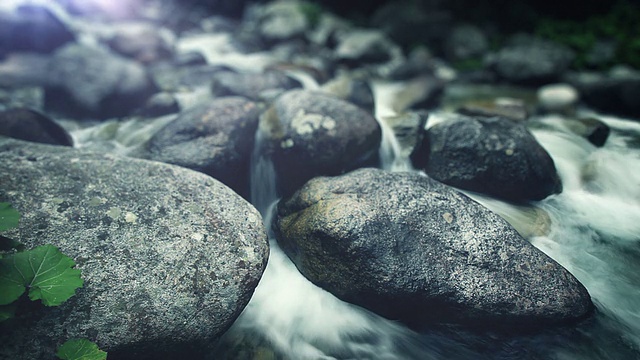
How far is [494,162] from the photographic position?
14.4ft

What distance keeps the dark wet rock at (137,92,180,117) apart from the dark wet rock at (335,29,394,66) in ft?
17.2

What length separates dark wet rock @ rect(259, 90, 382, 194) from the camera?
4.57 metres

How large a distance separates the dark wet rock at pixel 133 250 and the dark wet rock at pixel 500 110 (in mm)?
5163

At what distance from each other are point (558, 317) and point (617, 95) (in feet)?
20.2

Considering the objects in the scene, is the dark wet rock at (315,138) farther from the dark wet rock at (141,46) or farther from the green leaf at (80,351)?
the dark wet rock at (141,46)

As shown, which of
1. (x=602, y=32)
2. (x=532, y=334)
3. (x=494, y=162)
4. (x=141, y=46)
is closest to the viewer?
(x=532, y=334)

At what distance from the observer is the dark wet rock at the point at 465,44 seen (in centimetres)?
1066

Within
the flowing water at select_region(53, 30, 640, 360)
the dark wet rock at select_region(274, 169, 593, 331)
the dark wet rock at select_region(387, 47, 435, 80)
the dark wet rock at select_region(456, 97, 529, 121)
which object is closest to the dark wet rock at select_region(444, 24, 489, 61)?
the dark wet rock at select_region(387, 47, 435, 80)

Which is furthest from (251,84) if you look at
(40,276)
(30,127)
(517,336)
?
(517,336)

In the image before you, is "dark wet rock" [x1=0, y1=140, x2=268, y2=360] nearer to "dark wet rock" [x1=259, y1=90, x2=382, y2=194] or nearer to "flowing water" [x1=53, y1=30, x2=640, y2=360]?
"flowing water" [x1=53, y1=30, x2=640, y2=360]

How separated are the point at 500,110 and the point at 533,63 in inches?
117

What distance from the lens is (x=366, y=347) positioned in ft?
10.7

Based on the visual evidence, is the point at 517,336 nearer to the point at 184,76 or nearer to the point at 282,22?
the point at 184,76

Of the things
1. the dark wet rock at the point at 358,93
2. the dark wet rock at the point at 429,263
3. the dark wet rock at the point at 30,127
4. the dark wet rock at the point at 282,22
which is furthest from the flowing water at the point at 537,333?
the dark wet rock at the point at 282,22
